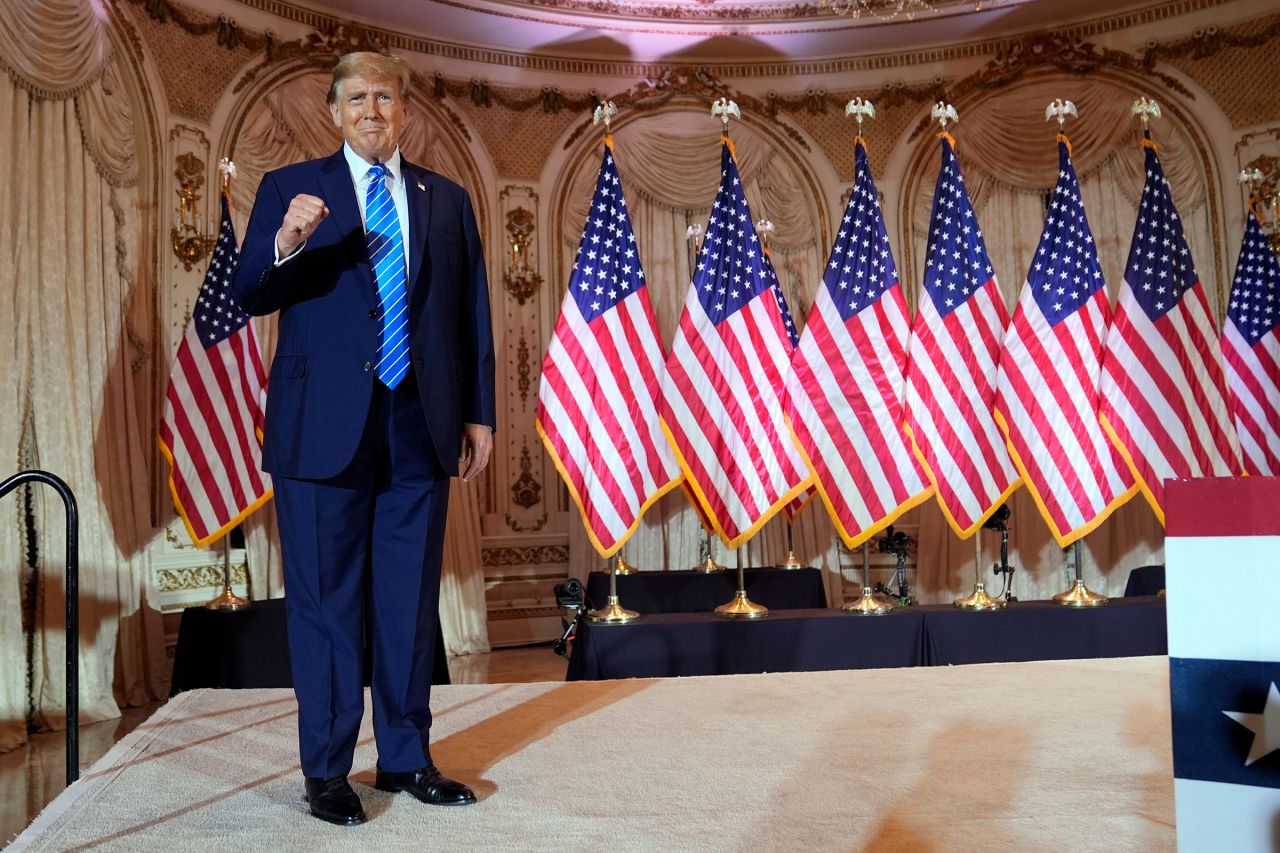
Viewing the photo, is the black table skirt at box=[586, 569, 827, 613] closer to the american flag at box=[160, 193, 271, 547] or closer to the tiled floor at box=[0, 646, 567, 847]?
the tiled floor at box=[0, 646, 567, 847]

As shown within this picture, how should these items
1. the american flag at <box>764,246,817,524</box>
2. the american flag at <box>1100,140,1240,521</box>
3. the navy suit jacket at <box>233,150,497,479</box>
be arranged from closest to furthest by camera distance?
the navy suit jacket at <box>233,150,497,479</box> < the american flag at <box>1100,140,1240,521</box> < the american flag at <box>764,246,817,524</box>

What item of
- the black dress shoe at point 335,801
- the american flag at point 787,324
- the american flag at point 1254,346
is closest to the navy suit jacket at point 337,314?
Result: the black dress shoe at point 335,801

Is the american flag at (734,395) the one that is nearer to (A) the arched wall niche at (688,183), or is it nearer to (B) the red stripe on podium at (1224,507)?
(B) the red stripe on podium at (1224,507)

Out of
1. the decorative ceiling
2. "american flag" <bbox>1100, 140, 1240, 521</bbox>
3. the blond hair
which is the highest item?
the decorative ceiling

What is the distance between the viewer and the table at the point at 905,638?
15.0 ft

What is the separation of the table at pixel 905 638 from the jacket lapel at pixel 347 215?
2.50 metres

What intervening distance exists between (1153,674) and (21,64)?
6086 millimetres

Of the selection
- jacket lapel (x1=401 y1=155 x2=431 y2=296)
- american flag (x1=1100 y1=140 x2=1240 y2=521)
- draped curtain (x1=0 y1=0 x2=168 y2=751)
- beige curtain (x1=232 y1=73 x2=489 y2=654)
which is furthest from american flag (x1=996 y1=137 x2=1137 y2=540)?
draped curtain (x1=0 y1=0 x2=168 y2=751)

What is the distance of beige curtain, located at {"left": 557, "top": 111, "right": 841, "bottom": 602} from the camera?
9.17 metres

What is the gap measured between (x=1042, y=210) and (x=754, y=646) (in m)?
5.88

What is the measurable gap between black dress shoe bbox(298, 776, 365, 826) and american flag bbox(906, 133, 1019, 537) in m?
3.39

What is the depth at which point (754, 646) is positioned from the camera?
4617 mm

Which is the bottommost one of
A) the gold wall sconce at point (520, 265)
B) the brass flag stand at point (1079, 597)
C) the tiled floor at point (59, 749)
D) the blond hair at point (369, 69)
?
the tiled floor at point (59, 749)

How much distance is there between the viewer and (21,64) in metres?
5.91
